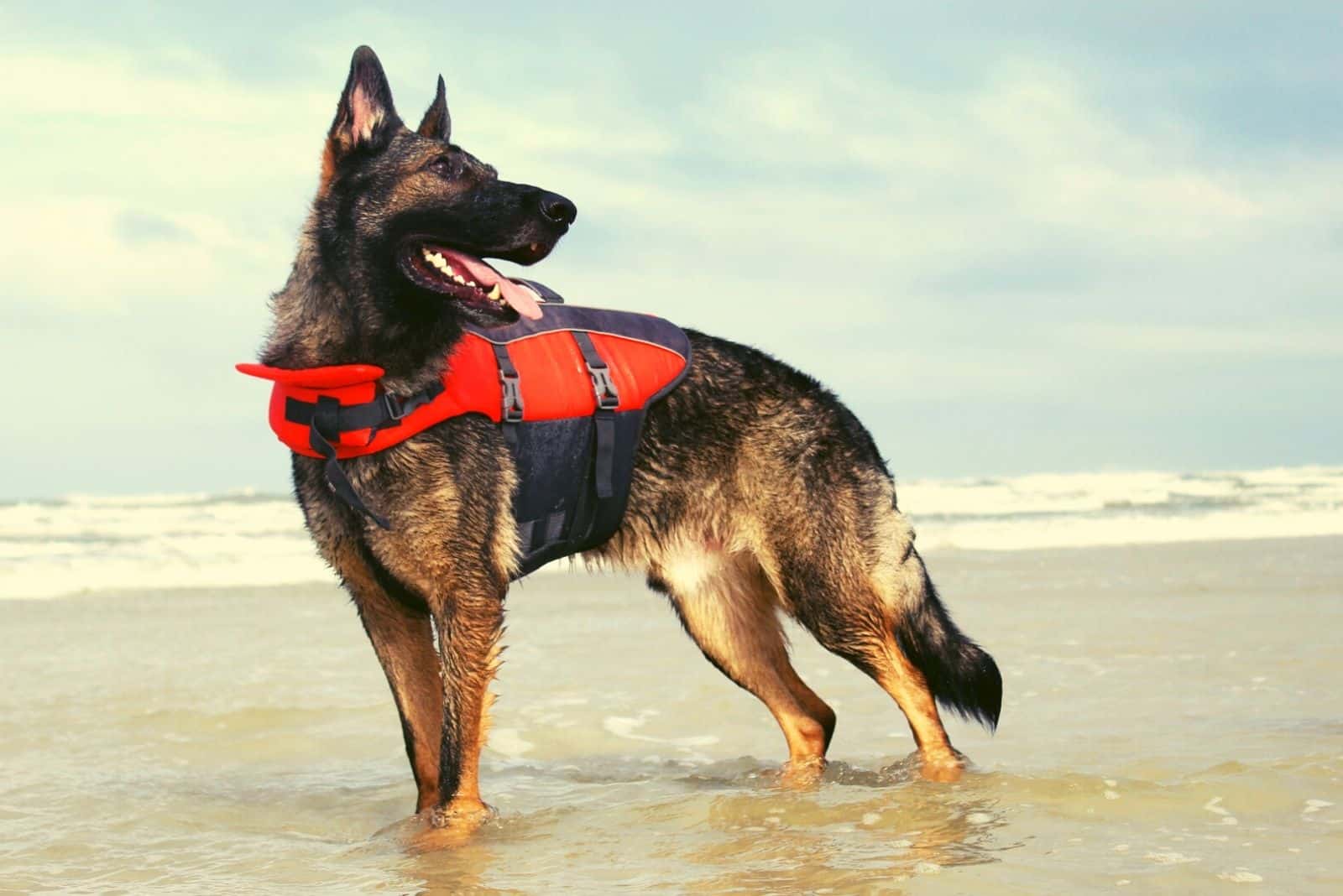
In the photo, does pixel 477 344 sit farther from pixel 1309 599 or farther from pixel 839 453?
pixel 1309 599

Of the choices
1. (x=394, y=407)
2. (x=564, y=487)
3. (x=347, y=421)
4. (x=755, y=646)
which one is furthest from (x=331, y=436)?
(x=755, y=646)

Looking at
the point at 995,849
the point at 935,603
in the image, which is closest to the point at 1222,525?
the point at 935,603

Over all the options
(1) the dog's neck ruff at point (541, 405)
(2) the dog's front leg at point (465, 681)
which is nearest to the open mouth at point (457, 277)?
(1) the dog's neck ruff at point (541, 405)

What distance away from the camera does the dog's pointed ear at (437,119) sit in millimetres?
4613

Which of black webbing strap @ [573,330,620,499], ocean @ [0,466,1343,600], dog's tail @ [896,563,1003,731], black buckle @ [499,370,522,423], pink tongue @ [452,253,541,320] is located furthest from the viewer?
ocean @ [0,466,1343,600]

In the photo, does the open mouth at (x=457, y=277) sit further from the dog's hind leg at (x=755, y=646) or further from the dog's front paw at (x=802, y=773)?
the dog's front paw at (x=802, y=773)

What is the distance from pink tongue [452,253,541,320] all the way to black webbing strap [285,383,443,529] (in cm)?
40

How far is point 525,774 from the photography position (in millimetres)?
5488

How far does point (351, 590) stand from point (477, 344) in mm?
946

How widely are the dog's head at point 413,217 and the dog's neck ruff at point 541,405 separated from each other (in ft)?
0.82

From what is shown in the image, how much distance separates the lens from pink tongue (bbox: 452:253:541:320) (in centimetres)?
427

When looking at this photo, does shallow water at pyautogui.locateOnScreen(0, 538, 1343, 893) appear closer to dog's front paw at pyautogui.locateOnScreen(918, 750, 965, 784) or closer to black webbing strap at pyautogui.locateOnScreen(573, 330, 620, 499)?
dog's front paw at pyautogui.locateOnScreen(918, 750, 965, 784)

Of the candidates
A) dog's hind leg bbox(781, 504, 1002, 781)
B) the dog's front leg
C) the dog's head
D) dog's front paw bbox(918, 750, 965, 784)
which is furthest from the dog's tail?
the dog's head

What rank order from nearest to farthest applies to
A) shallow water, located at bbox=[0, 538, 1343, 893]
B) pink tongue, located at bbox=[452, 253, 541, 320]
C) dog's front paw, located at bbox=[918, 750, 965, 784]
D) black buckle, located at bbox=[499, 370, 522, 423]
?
shallow water, located at bbox=[0, 538, 1343, 893]
pink tongue, located at bbox=[452, 253, 541, 320]
black buckle, located at bbox=[499, 370, 522, 423]
dog's front paw, located at bbox=[918, 750, 965, 784]
